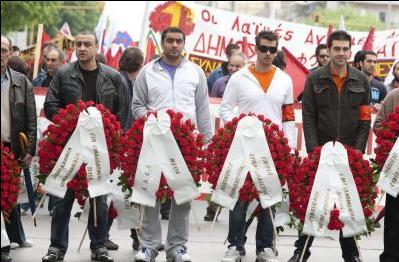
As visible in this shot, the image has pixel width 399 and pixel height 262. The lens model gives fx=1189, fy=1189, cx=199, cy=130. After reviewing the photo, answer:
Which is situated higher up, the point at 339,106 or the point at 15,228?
the point at 339,106

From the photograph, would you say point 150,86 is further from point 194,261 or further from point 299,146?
point 299,146

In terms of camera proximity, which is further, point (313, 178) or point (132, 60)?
point (132, 60)

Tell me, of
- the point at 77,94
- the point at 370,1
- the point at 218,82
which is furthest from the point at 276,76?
the point at 370,1

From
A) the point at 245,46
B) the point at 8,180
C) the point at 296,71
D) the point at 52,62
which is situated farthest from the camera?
the point at 245,46

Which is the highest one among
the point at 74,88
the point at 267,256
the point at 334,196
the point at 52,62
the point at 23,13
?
the point at 74,88

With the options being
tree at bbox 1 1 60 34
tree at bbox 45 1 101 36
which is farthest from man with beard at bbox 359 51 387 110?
tree at bbox 45 1 101 36

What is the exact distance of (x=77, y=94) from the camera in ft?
36.1

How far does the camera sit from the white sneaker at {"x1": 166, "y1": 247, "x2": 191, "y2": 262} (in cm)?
1062

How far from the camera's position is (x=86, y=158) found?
10.7 meters

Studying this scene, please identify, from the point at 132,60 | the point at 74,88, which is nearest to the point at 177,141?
the point at 74,88

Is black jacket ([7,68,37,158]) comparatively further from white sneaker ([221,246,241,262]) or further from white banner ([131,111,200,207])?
white sneaker ([221,246,241,262])

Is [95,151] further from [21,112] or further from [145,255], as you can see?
[145,255]

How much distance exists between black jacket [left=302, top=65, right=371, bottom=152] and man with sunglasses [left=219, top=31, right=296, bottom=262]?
491mm

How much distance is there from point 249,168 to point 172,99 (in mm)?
979
